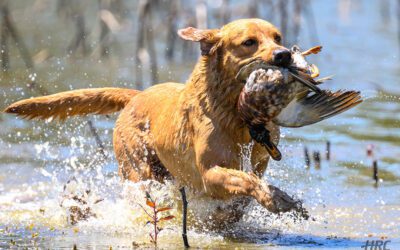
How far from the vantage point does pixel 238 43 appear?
6637 millimetres

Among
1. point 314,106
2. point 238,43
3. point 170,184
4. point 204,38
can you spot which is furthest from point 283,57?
point 170,184

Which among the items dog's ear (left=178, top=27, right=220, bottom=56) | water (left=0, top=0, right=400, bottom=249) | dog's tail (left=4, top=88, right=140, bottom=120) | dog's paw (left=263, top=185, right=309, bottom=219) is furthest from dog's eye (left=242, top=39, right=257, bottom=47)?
dog's tail (left=4, top=88, right=140, bottom=120)

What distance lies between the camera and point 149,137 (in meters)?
7.53

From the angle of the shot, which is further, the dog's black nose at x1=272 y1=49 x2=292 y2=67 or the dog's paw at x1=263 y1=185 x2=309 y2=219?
the dog's black nose at x1=272 y1=49 x2=292 y2=67

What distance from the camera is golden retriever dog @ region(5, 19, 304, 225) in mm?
6449

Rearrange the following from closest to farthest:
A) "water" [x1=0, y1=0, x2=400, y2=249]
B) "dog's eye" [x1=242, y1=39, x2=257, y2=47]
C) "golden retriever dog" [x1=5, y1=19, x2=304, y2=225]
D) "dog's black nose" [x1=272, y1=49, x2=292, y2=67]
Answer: "dog's black nose" [x1=272, y1=49, x2=292, y2=67] < "golden retriever dog" [x1=5, y1=19, x2=304, y2=225] < "dog's eye" [x1=242, y1=39, x2=257, y2=47] < "water" [x1=0, y1=0, x2=400, y2=249]

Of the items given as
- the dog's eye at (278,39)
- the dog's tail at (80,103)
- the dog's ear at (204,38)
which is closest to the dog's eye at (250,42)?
the dog's eye at (278,39)

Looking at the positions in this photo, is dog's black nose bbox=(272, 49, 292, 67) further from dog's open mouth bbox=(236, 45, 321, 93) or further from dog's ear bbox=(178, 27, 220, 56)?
dog's ear bbox=(178, 27, 220, 56)

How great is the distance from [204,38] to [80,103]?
64.1 inches

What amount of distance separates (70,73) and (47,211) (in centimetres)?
589

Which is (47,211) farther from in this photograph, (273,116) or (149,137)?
(273,116)

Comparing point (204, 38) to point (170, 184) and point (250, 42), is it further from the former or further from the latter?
point (170, 184)

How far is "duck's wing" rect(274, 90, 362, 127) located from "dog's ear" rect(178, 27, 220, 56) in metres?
0.83

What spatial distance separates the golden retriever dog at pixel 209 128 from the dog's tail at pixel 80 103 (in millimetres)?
289
